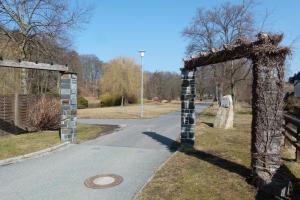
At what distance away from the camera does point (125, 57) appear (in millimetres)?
57500

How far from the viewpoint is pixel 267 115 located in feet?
20.9

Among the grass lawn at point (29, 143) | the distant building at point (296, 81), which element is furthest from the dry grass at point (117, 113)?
the distant building at point (296, 81)

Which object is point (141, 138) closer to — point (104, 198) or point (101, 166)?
point (101, 166)

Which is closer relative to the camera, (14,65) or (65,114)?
(14,65)

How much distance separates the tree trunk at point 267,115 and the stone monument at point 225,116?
1018 centimetres

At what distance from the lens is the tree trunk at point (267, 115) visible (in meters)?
6.32

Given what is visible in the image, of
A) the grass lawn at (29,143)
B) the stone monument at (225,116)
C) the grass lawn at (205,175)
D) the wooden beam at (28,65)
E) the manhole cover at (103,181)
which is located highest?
the wooden beam at (28,65)

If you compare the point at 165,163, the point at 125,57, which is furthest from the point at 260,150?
the point at 125,57

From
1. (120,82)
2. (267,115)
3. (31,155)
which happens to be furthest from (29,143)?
(120,82)

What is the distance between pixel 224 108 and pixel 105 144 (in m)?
7.54

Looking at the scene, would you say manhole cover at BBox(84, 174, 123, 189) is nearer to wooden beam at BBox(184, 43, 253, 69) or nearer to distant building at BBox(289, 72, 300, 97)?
wooden beam at BBox(184, 43, 253, 69)

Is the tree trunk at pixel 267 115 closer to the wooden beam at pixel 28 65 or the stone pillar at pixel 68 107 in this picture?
the stone pillar at pixel 68 107

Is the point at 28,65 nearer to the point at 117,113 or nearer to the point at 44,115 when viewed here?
the point at 44,115

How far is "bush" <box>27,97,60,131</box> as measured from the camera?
601 inches
